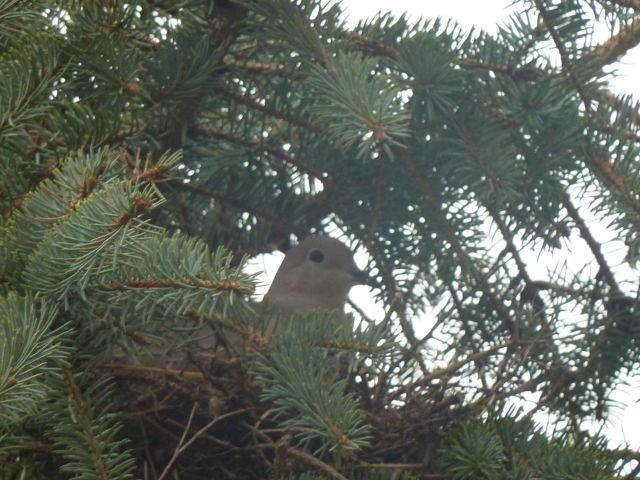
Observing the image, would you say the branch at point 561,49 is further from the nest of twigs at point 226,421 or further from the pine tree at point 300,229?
the nest of twigs at point 226,421

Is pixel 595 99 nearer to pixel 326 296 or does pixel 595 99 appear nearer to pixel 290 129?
pixel 290 129

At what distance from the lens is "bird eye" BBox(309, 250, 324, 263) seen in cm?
375

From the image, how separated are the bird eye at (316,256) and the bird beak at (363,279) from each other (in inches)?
10.3

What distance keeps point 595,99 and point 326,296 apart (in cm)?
173

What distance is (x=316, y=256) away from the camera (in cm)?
379

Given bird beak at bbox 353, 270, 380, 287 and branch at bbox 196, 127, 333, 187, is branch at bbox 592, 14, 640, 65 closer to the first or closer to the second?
branch at bbox 196, 127, 333, 187

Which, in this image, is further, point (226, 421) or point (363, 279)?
point (363, 279)

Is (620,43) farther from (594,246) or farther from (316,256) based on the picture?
(316,256)

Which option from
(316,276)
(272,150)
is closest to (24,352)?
(272,150)

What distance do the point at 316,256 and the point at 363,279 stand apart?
474mm

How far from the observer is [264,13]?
7.86ft

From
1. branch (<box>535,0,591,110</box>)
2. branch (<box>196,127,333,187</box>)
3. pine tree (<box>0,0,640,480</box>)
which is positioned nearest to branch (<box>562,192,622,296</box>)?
pine tree (<box>0,0,640,480</box>)

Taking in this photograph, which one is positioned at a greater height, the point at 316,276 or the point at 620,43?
the point at 620,43

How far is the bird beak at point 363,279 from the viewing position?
3.17 metres
